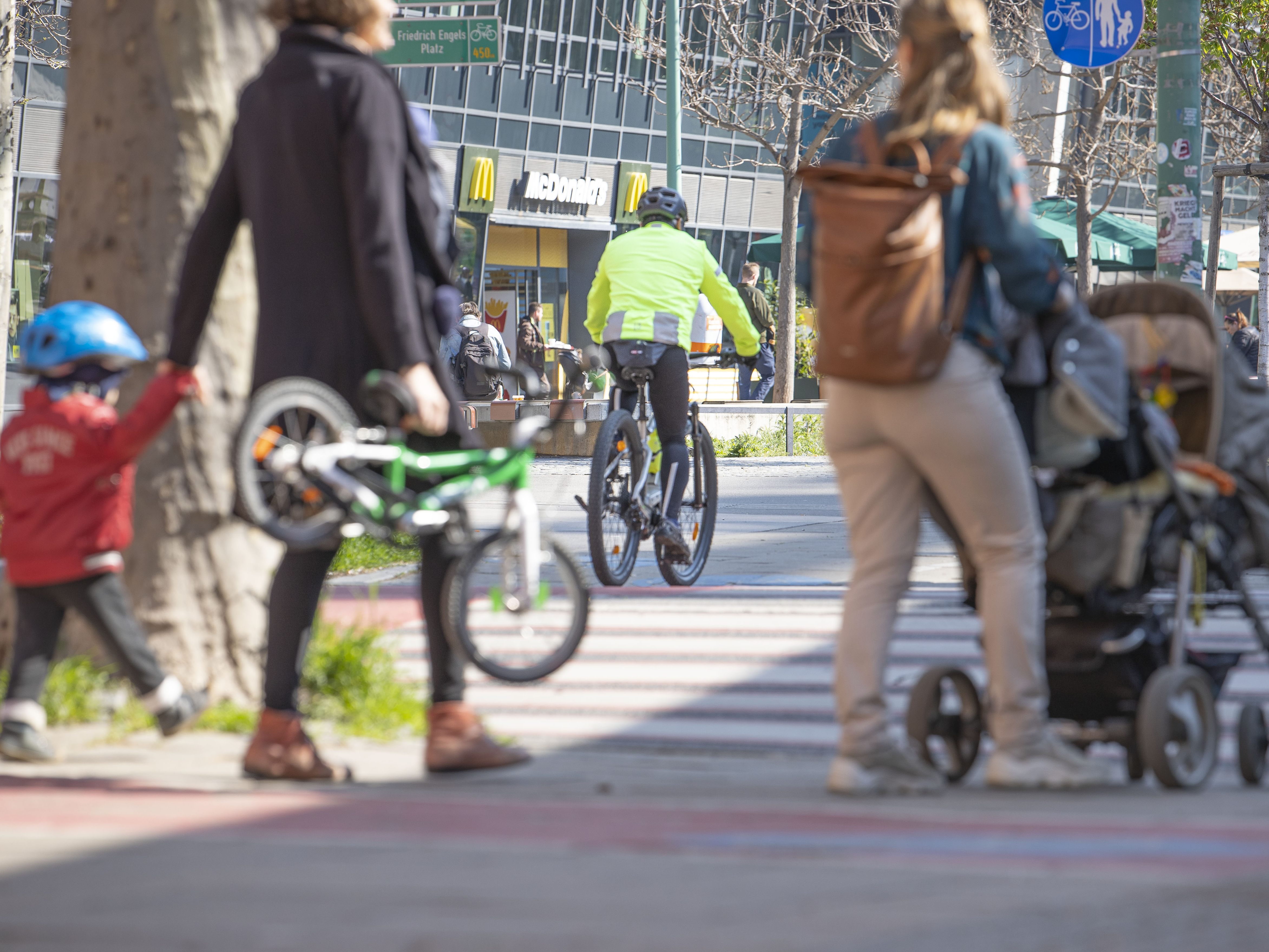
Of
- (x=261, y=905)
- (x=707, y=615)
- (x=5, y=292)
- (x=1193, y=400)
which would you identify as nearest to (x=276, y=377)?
(x=261, y=905)

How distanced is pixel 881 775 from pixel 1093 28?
24.9 ft

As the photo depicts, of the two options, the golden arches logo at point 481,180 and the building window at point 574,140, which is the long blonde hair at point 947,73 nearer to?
the golden arches logo at point 481,180

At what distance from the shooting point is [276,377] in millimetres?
4555

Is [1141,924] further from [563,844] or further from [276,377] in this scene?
[276,377]

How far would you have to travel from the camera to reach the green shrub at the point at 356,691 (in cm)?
518

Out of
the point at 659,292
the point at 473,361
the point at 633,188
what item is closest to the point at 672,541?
the point at 659,292

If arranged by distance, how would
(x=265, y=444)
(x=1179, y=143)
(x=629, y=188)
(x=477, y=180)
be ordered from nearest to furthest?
(x=265, y=444), (x=1179, y=143), (x=477, y=180), (x=629, y=188)

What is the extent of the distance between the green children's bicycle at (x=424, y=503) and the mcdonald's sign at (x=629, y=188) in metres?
35.4

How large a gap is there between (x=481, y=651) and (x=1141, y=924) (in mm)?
2103

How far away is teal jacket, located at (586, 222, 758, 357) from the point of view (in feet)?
27.5

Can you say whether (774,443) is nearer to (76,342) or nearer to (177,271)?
(177,271)

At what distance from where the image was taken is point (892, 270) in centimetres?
413

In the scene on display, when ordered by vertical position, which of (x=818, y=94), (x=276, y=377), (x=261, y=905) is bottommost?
(x=261, y=905)

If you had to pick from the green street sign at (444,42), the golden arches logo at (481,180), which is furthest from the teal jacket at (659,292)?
the golden arches logo at (481,180)
